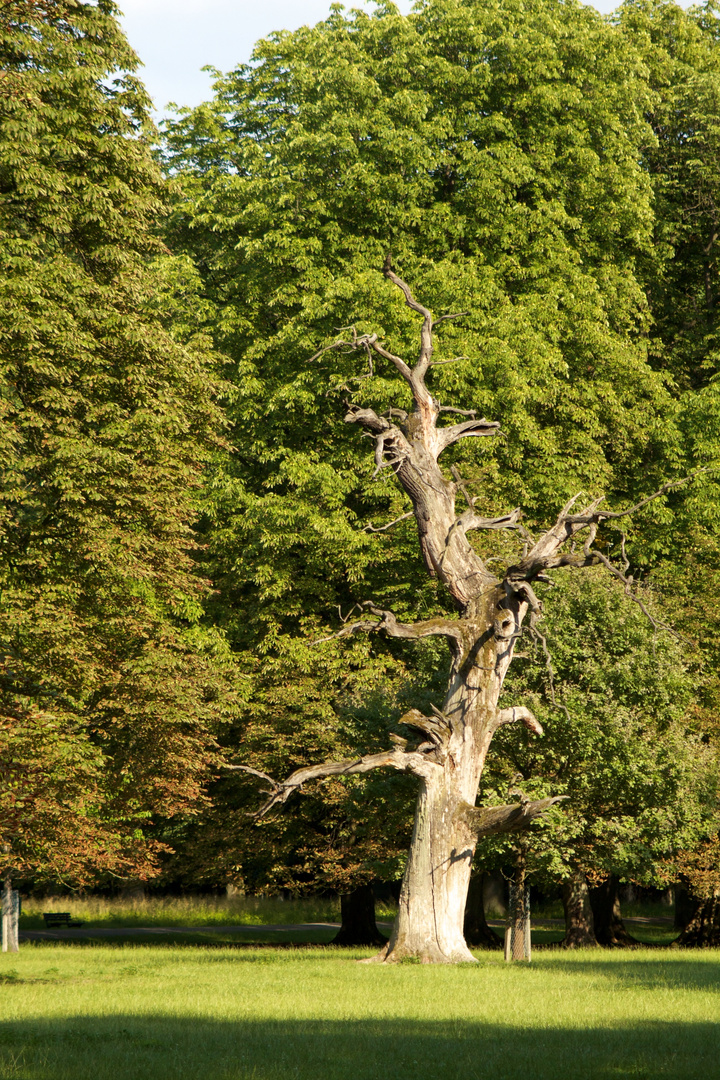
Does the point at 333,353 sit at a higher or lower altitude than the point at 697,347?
lower

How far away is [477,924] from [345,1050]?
22447mm

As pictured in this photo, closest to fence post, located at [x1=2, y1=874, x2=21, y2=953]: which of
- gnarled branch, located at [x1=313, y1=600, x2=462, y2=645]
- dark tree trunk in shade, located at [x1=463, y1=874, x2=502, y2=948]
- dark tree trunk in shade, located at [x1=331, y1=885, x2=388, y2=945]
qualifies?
dark tree trunk in shade, located at [x1=331, y1=885, x2=388, y2=945]

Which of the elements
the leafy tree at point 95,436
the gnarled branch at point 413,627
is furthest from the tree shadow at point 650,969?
the leafy tree at point 95,436

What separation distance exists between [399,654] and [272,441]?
6.03 meters

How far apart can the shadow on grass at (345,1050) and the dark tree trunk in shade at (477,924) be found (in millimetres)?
19811

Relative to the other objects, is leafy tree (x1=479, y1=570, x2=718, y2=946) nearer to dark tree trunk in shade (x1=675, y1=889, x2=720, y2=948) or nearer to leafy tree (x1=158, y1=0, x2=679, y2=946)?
leafy tree (x1=158, y1=0, x2=679, y2=946)

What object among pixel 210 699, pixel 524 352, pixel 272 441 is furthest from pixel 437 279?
pixel 210 699

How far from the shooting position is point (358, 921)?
97.6 ft

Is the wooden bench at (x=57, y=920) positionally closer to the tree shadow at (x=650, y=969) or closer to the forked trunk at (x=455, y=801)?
the tree shadow at (x=650, y=969)

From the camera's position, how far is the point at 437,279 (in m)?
28.0

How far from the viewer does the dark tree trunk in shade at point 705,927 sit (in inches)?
1123

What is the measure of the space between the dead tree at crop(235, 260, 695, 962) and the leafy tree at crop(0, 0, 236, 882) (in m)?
3.81

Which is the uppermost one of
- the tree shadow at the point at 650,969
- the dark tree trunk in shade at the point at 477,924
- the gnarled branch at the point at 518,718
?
the gnarled branch at the point at 518,718

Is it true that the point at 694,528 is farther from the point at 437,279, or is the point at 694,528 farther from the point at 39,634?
the point at 39,634
